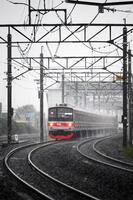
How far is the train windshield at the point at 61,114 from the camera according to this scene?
33.5 metres

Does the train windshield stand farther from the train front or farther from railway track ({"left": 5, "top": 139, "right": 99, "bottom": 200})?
railway track ({"left": 5, "top": 139, "right": 99, "bottom": 200})

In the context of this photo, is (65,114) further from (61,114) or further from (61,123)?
(61,123)

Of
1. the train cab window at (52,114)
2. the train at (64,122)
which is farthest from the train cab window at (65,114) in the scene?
the train cab window at (52,114)

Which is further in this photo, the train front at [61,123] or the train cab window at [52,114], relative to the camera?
the train cab window at [52,114]

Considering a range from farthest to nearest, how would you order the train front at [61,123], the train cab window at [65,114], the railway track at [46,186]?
1. the train cab window at [65,114]
2. the train front at [61,123]
3. the railway track at [46,186]

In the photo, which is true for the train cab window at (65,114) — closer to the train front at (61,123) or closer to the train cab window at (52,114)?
the train front at (61,123)

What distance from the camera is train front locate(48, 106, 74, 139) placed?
33.2m

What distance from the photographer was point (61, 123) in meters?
33.2

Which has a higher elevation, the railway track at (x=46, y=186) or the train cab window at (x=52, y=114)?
the train cab window at (x=52, y=114)

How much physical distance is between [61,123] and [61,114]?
88 centimetres

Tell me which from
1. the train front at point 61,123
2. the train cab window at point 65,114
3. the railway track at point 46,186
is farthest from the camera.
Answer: the train cab window at point 65,114

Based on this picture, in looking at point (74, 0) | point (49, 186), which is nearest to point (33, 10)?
point (74, 0)

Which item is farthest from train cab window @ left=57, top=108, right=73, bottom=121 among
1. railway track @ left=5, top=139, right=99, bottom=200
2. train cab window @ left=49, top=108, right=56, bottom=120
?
railway track @ left=5, top=139, right=99, bottom=200

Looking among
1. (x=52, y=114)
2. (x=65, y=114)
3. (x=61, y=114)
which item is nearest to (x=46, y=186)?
(x=65, y=114)
